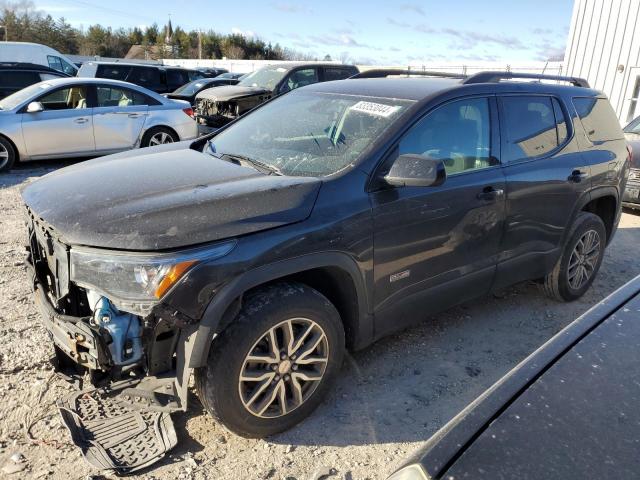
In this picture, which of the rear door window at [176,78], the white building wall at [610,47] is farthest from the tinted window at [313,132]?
the rear door window at [176,78]

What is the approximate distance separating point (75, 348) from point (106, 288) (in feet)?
1.18

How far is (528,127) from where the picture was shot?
12.4 feet

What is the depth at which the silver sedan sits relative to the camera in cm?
839

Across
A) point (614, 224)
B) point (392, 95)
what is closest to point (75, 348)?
point (392, 95)

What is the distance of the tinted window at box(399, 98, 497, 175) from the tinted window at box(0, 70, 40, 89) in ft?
37.6

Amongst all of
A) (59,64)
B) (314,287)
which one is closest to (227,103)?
(314,287)

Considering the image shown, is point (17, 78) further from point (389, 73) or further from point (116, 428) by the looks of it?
point (116, 428)

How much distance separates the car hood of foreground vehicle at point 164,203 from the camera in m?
2.29

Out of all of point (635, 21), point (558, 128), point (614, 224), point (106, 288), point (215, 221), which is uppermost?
point (635, 21)

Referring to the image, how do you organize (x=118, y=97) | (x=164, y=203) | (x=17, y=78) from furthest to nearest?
(x=17, y=78), (x=118, y=97), (x=164, y=203)

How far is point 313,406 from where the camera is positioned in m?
2.83

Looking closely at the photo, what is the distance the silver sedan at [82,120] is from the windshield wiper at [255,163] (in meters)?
6.52

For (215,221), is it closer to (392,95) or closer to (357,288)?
(357,288)

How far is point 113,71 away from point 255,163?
45.5 ft
